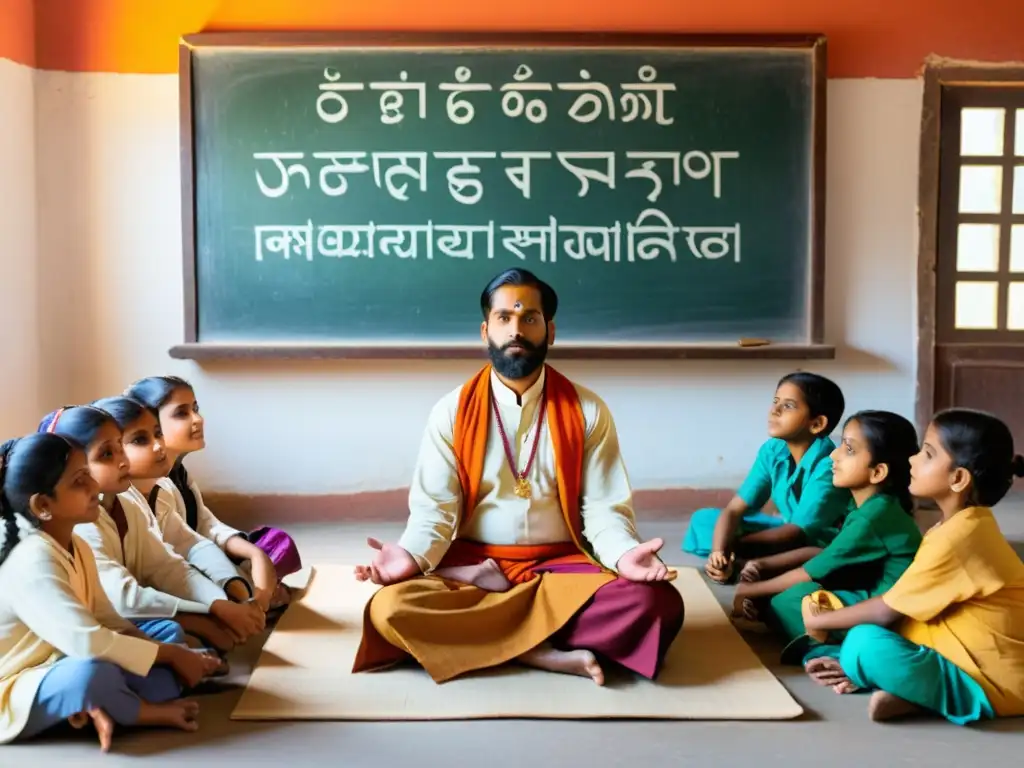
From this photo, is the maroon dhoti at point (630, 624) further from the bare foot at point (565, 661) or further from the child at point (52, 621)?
the child at point (52, 621)

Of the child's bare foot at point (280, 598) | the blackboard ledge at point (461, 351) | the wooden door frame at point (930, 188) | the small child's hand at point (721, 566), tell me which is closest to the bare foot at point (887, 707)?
the small child's hand at point (721, 566)

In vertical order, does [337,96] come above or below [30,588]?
above

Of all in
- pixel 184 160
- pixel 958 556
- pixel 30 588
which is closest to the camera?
pixel 30 588

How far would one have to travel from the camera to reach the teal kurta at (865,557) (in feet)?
9.64

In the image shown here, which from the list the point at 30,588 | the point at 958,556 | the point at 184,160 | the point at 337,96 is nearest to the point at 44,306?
the point at 184,160

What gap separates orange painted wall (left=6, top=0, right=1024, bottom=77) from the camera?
15.6ft

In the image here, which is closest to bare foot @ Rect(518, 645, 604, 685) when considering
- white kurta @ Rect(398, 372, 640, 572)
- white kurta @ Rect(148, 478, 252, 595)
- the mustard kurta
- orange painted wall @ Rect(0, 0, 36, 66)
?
white kurta @ Rect(398, 372, 640, 572)

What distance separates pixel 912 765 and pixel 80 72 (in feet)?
14.9

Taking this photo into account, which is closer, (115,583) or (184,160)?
(115,583)

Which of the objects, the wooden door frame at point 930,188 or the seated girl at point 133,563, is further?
the wooden door frame at point 930,188

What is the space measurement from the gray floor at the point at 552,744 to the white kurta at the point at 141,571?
0.31 meters

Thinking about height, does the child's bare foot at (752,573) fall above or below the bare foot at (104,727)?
above

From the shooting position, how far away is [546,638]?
9.39ft

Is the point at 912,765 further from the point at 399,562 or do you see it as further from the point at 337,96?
the point at 337,96
